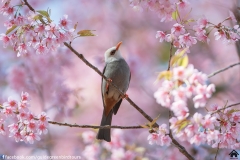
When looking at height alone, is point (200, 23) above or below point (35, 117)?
above

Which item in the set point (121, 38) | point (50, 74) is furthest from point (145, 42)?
point (50, 74)

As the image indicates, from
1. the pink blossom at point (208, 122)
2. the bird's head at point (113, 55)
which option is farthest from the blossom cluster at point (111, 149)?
the pink blossom at point (208, 122)

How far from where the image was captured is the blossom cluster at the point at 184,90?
1922 mm

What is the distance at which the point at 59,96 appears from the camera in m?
5.30

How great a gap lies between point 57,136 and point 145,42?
230cm

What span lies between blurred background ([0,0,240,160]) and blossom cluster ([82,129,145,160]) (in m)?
0.01

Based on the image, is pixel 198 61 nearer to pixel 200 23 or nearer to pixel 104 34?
pixel 104 34

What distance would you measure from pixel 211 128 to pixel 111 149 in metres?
2.42

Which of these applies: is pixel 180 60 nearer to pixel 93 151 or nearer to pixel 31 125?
pixel 31 125

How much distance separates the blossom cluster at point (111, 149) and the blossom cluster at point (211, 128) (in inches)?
67.5

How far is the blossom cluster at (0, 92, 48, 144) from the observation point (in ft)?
8.29

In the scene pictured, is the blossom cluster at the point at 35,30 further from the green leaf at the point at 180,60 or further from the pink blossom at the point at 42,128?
the green leaf at the point at 180,60

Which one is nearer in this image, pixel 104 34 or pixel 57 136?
pixel 57 136

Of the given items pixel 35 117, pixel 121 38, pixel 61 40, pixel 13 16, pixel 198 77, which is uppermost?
pixel 121 38
